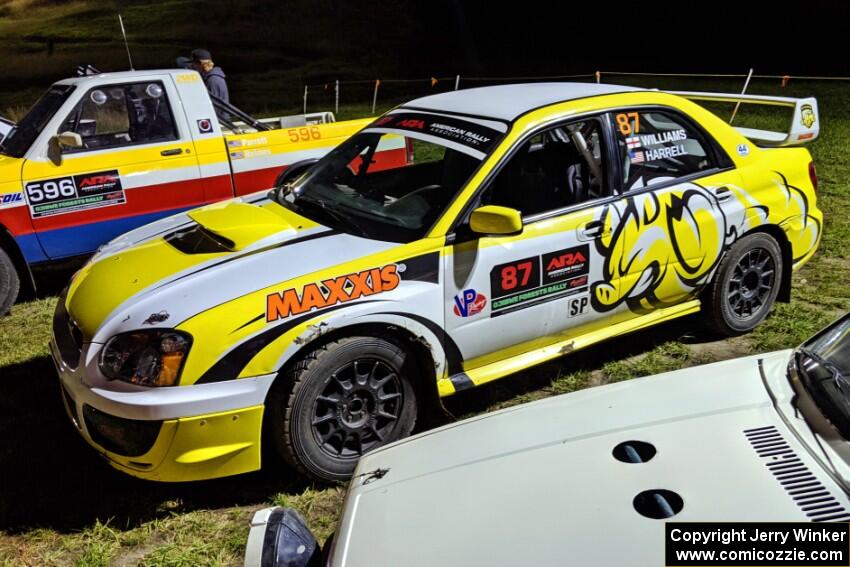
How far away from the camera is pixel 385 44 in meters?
33.0

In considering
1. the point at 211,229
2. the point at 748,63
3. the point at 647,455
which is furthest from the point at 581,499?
the point at 748,63

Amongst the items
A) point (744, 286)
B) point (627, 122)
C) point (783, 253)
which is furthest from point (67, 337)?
point (783, 253)

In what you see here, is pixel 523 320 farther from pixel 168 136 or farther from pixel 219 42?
pixel 219 42

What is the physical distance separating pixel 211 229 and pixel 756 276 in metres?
3.43

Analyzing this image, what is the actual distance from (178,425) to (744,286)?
361 centimetres

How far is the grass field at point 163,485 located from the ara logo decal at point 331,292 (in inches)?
36.6

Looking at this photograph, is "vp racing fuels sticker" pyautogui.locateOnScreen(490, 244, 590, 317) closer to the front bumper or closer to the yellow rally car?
the yellow rally car

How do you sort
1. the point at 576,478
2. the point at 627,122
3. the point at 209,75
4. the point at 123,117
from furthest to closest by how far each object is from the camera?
the point at 209,75 < the point at 123,117 < the point at 627,122 < the point at 576,478

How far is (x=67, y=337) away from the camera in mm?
3609

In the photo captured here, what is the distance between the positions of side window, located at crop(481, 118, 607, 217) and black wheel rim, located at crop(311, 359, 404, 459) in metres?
1.13

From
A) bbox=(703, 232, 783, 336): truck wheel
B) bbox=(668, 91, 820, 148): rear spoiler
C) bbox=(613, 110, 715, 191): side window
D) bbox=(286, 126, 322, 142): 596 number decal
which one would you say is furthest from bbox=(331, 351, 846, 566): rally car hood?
bbox=(286, 126, 322, 142): 596 number decal

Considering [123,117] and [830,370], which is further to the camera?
[123,117]

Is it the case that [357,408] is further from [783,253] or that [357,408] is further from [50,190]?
[50,190]

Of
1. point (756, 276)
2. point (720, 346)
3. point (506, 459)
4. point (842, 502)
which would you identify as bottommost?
point (720, 346)
